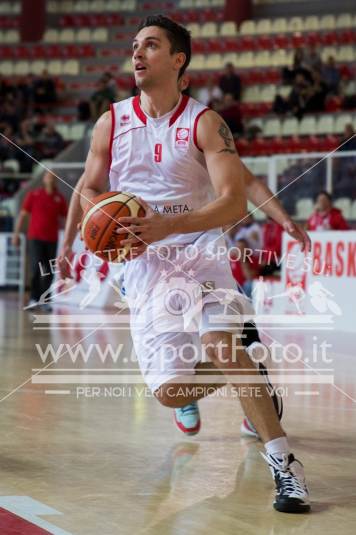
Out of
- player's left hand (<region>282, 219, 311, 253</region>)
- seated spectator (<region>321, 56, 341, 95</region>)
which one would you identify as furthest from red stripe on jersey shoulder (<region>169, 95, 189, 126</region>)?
seated spectator (<region>321, 56, 341, 95</region>)

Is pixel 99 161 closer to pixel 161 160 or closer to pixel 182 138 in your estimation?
pixel 161 160

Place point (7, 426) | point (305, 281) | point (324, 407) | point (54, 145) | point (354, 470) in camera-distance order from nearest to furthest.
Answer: point (354, 470)
point (7, 426)
point (324, 407)
point (305, 281)
point (54, 145)

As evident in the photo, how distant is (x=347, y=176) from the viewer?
40.2ft

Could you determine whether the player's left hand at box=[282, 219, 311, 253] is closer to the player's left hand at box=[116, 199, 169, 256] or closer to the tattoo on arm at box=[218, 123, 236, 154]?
the tattoo on arm at box=[218, 123, 236, 154]

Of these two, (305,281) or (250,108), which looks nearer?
(305,281)

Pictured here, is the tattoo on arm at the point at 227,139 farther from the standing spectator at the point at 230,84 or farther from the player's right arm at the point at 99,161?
the standing spectator at the point at 230,84

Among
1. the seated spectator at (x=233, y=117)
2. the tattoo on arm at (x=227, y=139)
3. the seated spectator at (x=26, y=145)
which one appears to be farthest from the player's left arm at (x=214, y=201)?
the seated spectator at (x=26, y=145)

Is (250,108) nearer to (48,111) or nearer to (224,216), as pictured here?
(48,111)

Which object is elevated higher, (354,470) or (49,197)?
(49,197)

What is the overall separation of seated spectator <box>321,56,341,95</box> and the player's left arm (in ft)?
50.6

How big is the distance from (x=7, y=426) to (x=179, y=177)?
1.66 meters

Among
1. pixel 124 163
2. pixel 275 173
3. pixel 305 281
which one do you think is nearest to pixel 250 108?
pixel 275 173

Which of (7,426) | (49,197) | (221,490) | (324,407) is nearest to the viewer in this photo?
(221,490)

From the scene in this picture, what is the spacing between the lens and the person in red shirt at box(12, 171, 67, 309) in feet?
43.6
